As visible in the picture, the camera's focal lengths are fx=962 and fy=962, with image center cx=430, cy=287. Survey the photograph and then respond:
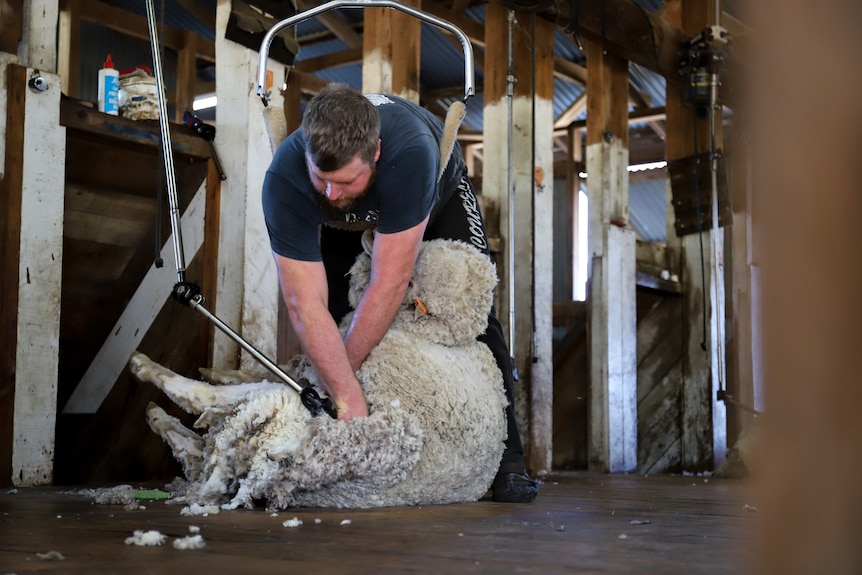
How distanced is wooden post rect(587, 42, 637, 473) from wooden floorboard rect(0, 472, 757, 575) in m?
2.52

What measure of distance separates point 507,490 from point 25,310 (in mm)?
1655

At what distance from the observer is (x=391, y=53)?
428 cm

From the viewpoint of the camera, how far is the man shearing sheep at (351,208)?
2.50 meters

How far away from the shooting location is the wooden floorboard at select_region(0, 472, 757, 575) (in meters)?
1.50

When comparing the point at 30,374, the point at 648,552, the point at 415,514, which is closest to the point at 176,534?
the point at 415,514

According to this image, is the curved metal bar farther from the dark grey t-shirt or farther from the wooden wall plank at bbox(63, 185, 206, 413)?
the wooden wall plank at bbox(63, 185, 206, 413)

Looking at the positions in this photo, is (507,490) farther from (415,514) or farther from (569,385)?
(569,385)

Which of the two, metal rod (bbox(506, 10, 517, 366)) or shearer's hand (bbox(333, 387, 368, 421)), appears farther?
metal rod (bbox(506, 10, 517, 366))

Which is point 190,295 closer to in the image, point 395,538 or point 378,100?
point 378,100

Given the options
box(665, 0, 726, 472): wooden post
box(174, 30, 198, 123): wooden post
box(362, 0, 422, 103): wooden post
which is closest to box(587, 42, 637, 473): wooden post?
box(665, 0, 726, 472): wooden post

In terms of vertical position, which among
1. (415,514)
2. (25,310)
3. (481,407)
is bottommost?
(415,514)

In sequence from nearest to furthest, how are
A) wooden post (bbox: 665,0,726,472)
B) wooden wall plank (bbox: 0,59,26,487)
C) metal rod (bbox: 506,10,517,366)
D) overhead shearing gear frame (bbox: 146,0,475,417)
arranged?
overhead shearing gear frame (bbox: 146,0,475,417)
wooden wall plank (bbox: 0,59,26,487)
metal rod (bbox: 506,10,517,366)
wooden post (bbox: 665,0,726,472)

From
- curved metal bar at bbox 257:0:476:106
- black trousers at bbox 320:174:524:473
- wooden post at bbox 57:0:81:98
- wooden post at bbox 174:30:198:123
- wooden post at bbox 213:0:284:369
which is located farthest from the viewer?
wooden post at bbox 174:30:198:123

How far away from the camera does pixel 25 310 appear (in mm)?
3125
